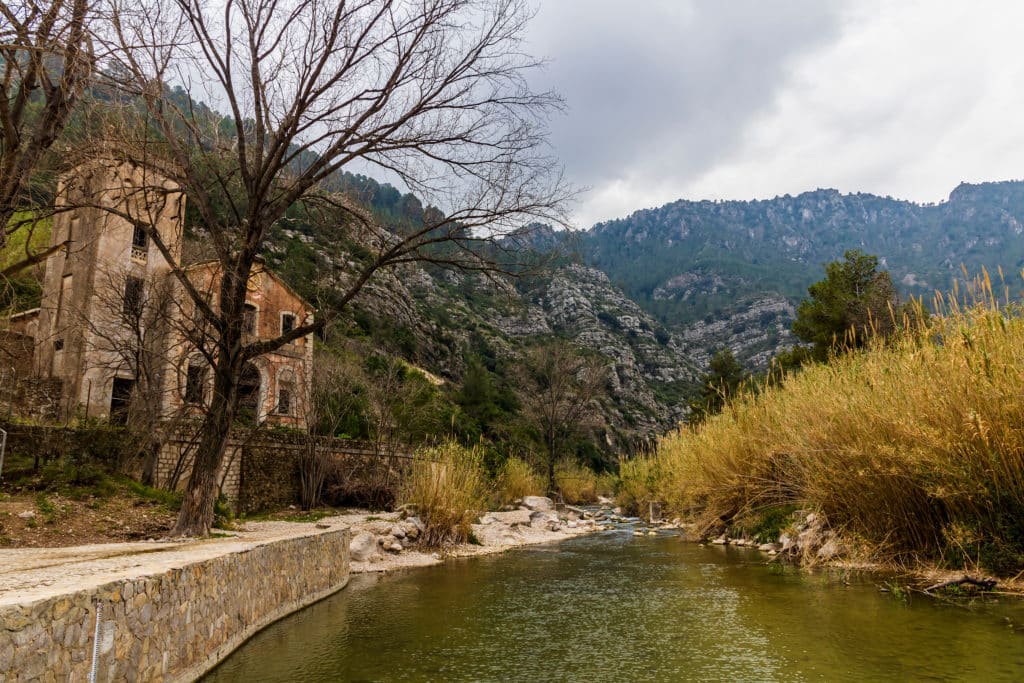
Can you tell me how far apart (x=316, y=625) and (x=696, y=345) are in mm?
89074

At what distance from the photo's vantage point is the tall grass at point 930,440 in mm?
4844

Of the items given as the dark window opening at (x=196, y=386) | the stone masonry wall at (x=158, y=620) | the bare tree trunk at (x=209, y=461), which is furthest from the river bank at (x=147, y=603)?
the dark window opening at (x=196, y=386)

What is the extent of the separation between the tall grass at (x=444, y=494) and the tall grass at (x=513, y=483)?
747cm

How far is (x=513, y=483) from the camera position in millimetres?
19844

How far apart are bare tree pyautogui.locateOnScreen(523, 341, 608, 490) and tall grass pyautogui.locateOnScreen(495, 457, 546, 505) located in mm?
5040

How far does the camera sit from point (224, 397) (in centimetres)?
760

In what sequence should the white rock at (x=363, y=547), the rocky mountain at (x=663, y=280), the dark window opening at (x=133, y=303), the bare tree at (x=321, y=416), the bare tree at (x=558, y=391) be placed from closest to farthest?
1. the white rock at (x=363, y=547)
2. the dark window opening at (x=133, y=303)
3. the rocky mountain at (x=663, y=280)
4. the bare tree at (x=321, y=416)
5. the bare tree at (x=558, y=391)

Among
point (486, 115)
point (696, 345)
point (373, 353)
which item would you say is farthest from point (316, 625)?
point (696, 345)

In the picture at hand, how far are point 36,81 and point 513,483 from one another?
1604 cm

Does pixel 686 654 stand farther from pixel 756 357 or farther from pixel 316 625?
pixel 756 357

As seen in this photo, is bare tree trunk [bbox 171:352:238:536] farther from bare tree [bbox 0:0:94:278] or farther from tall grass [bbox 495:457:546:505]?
tall grass [bbox 495:457:546:505]

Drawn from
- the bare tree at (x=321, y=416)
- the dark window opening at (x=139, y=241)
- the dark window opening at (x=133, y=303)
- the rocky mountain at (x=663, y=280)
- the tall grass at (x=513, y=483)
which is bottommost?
the tall grass at (x=513, y=483)

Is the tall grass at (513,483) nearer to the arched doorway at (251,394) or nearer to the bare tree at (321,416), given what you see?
the bare tree at (321,416)

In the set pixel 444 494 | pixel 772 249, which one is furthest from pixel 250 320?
pixel 772 249
